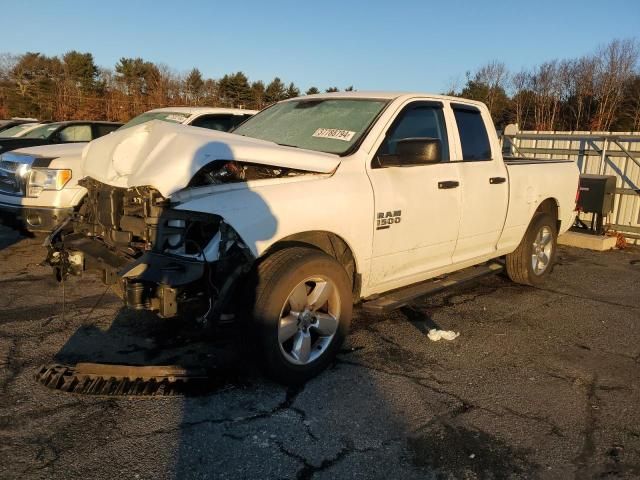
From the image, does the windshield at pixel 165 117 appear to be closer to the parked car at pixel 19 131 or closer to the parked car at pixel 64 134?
the parked car at pixel 64 134

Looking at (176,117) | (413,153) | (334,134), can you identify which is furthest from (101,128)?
(413,153)

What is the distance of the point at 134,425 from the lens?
309 cm

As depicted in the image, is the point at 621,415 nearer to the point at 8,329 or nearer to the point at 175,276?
the point at 175,276

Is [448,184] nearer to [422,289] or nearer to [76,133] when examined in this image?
[422,289]

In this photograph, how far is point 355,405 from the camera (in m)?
3.42

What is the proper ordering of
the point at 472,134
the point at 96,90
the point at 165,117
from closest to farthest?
1. the point at 472,134
2. the point at 165,117
3. the point at 96,90

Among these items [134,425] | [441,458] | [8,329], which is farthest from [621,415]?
[8,329]

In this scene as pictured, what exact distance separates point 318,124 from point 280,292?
5.82 ft

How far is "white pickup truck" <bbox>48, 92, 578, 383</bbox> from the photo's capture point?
3.31 m

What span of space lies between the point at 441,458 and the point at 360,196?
1826 mm

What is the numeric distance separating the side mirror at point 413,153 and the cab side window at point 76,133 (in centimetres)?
758

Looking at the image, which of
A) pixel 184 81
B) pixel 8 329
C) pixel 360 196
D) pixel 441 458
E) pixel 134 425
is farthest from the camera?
pixel 184 81

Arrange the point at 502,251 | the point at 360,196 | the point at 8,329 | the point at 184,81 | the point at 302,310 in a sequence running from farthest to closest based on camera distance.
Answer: the point at 184,81, the point at 502,251, the point at 8,329, the point at 360,196, the point at 302,310

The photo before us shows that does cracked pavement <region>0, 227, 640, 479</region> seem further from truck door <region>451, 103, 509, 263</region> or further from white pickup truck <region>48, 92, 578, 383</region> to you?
truck door <region>451, 103, 509, 263</region>
